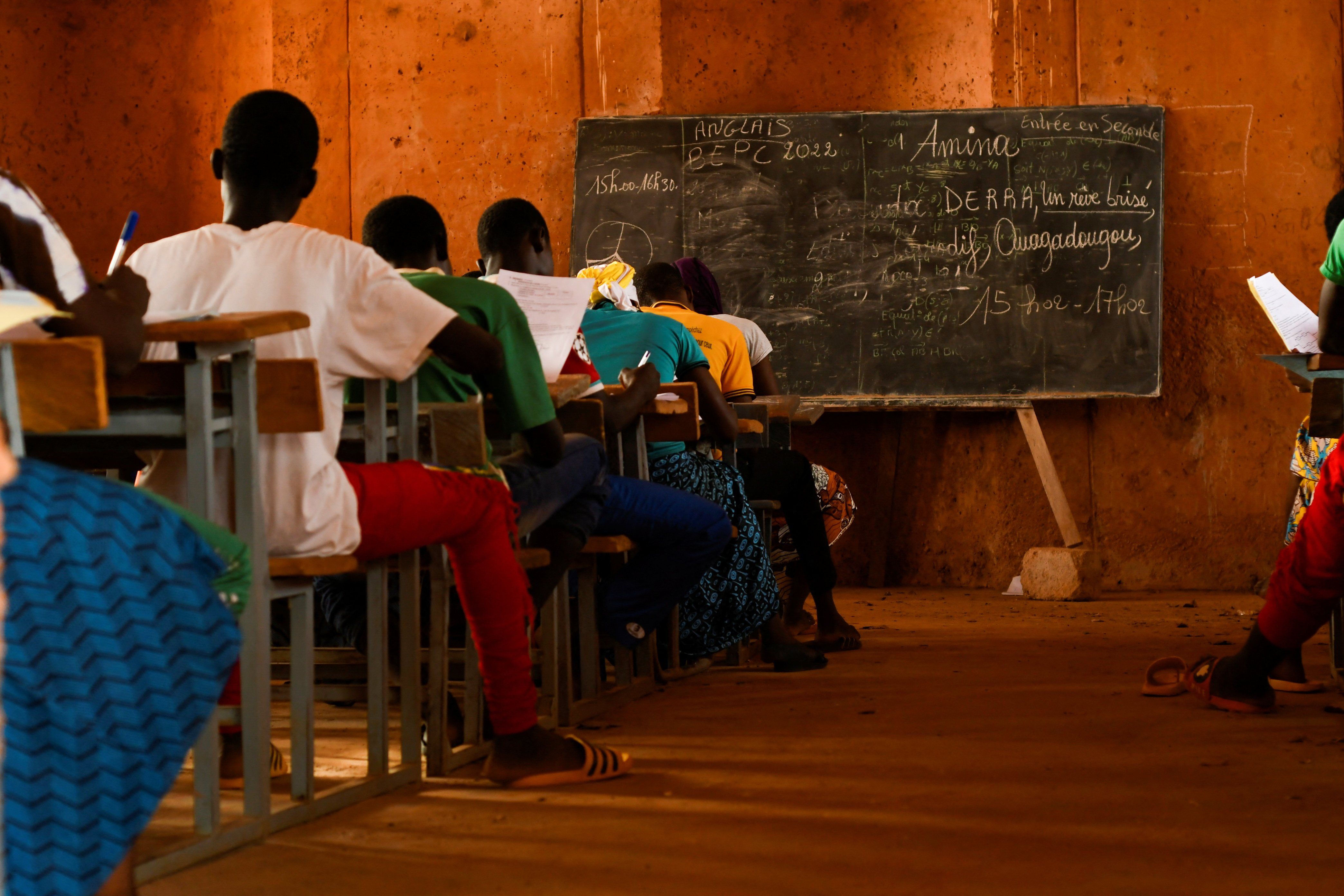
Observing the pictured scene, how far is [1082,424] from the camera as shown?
235 inches

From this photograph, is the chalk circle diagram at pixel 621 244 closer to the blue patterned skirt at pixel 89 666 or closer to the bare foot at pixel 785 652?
the bare foot at pixel 785 652

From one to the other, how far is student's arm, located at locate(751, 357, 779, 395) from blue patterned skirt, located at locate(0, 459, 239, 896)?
3701 mm

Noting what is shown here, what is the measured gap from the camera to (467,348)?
2303 millimetres

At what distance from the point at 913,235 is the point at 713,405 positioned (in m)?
2.56

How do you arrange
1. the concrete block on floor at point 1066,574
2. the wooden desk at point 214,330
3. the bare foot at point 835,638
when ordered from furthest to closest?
1. the concrete block on floor at point 1066,574
2. the bare foot at point 835,638
3. the wooden desk at point 214,330

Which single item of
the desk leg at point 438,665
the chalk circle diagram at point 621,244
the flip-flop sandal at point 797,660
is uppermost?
the chalk circle diagram at point 621,244

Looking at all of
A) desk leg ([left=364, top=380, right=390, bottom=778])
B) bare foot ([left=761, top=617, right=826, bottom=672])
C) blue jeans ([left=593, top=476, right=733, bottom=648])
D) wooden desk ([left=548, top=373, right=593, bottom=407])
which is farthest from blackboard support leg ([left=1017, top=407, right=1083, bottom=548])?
desk leg ([left=364, top=380, right=390, bottom=778])

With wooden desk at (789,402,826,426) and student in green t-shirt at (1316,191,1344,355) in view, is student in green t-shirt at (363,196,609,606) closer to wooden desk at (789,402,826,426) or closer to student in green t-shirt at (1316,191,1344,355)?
wooden desk at (789,402,826,426)

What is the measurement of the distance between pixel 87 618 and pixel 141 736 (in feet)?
0.40

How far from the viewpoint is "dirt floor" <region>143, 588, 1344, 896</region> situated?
179 cm

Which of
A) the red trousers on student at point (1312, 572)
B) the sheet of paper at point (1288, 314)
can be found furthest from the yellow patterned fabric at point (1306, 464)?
the red trousers on student at point (1312, 572)

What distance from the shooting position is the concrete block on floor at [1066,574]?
551cm

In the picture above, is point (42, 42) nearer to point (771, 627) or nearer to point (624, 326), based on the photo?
point (624, 326)

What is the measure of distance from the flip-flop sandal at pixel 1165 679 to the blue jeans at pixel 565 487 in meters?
1.34
